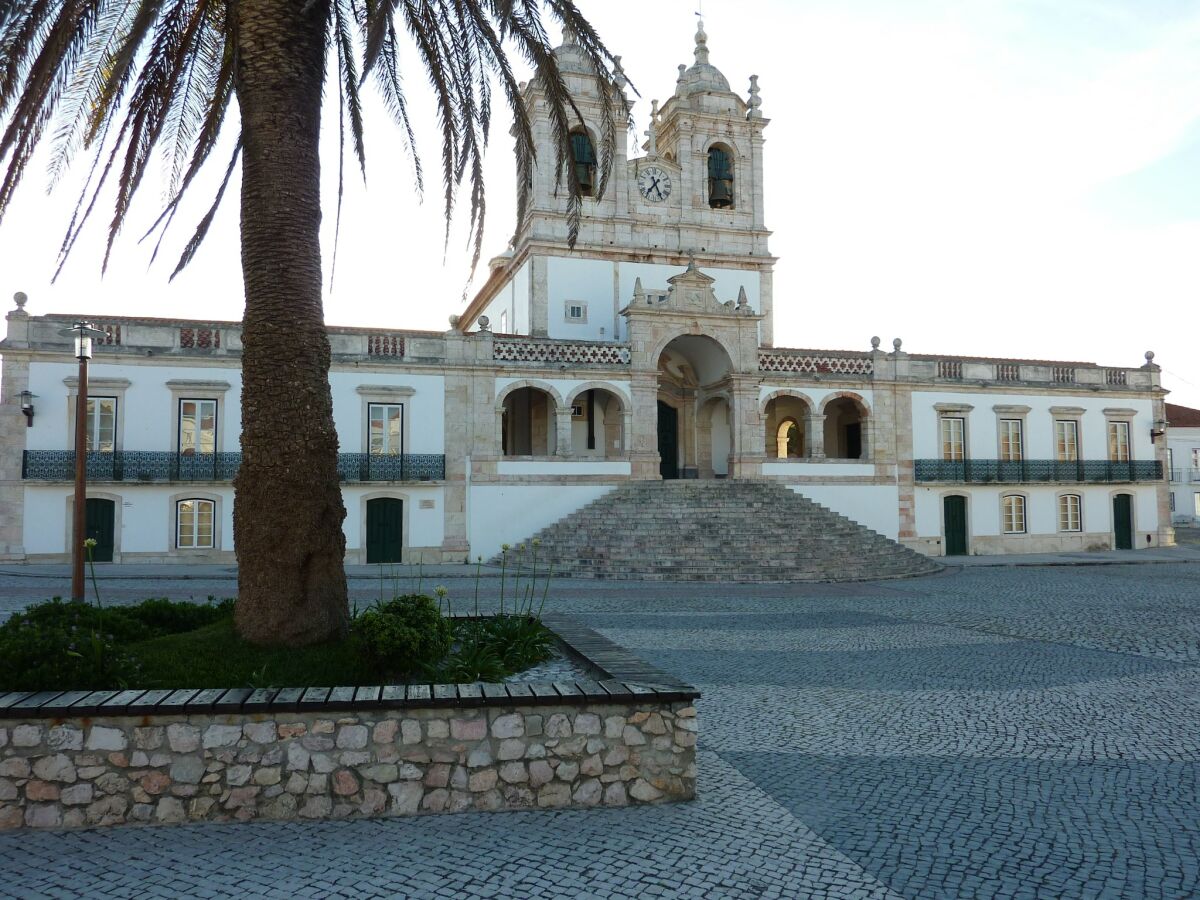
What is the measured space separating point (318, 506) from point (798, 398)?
22.5m

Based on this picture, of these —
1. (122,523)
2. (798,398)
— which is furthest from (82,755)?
(798,398)

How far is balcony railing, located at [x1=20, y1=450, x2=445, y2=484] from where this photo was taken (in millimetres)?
21016

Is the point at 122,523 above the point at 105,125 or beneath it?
beneath

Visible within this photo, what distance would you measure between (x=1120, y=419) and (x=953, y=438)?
651 centimetres

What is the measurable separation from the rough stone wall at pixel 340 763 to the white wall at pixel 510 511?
18.6 metres

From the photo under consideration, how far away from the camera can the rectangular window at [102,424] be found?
70.5 feet

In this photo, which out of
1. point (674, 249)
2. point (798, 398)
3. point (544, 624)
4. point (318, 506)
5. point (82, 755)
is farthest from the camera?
point (674, 249)

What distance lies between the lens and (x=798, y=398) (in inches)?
1065

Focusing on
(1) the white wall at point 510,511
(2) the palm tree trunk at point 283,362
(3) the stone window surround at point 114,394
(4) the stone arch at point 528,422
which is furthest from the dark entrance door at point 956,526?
(2) the palm tree trunk at point 283,362

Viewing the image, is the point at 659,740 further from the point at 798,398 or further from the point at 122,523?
the point at 798,398

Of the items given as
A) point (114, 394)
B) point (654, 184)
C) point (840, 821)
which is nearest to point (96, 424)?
point (114, 394)

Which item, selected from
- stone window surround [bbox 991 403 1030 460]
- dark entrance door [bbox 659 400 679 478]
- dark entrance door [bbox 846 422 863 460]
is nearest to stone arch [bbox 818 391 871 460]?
dark entrance door [bbox 846 422 863 460]

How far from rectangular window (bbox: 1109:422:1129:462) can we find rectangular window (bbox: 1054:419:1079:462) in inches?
57.2

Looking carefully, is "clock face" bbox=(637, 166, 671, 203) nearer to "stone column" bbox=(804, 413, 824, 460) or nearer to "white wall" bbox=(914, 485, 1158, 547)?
"stone column" bbox=(804, 413, 824, 460)
